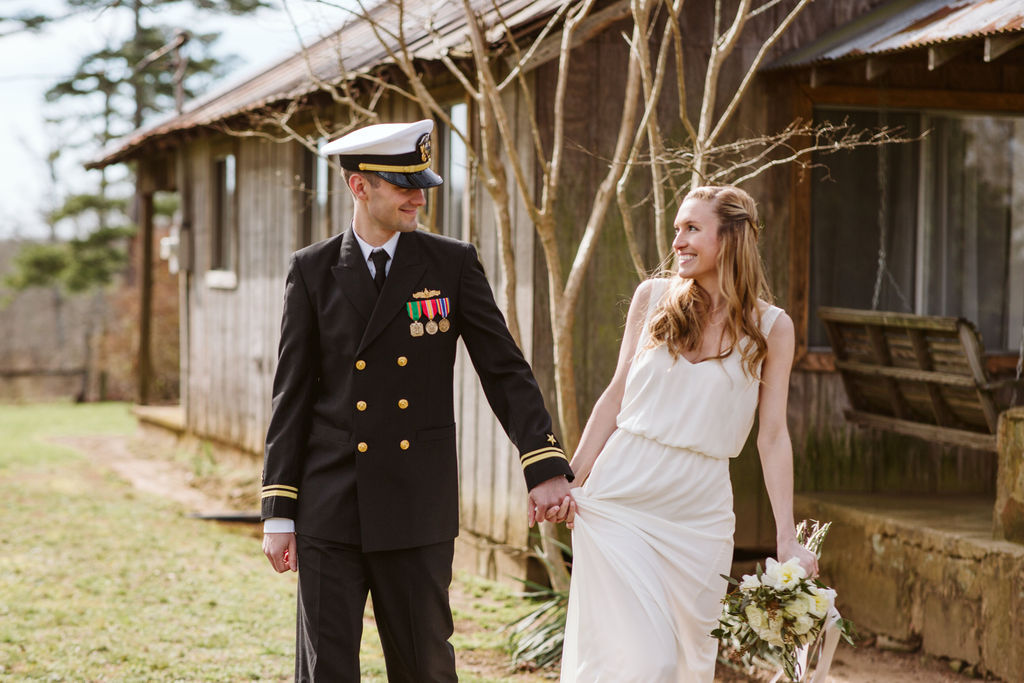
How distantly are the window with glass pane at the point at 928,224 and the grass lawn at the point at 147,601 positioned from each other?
302cm

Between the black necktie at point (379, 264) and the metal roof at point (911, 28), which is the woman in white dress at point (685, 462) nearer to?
the black necktie at point (379, 264)

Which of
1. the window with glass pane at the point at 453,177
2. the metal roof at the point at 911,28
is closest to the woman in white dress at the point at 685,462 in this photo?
the metal roof at the point at 911,28

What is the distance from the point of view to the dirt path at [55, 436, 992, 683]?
5.98 meters

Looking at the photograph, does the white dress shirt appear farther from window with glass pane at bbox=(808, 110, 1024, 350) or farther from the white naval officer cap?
window with glass pane at bbox=(808, 110, 1024, 350)

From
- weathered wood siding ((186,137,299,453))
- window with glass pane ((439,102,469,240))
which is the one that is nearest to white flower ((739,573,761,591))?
window with glass pane ((439,102,469,240))

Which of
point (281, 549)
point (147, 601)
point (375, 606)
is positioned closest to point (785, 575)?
point (375, 606)

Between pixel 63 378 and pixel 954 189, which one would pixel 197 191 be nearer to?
pixel 954 189

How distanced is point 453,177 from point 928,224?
3.16m

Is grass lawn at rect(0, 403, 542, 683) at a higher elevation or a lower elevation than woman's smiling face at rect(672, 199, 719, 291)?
lower

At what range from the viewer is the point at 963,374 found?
6.55 meters

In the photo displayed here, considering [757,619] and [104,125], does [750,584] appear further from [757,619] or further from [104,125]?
[104,125]

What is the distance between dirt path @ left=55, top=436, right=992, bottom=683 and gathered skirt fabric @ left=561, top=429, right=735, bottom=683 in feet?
7.13

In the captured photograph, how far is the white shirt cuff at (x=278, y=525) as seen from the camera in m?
3.56

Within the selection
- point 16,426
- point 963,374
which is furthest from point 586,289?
point 16,426
